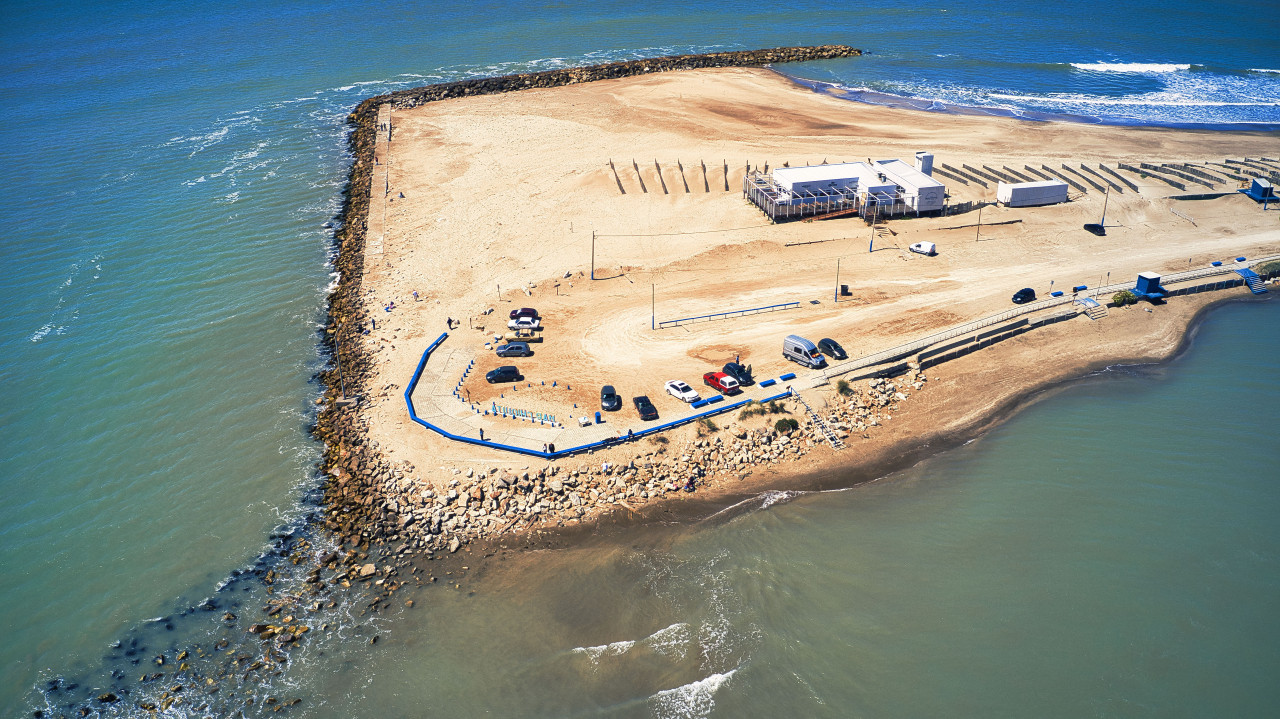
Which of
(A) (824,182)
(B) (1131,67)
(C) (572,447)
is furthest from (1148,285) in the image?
(B) (1131,67)

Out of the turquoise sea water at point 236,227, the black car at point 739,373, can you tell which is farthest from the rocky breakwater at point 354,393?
the black car at point 739,373

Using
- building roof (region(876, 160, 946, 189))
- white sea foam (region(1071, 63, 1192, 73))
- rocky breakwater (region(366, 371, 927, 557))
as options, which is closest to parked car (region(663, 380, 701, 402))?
rocky breakwater (region(366, 371, 927, 557))

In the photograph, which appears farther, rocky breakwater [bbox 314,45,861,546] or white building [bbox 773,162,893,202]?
white building [bbox 773,162,893,202]

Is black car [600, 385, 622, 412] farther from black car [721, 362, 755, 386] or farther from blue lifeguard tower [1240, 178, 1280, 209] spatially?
blue lifeguard tower [1240, 178, 1280, 209]

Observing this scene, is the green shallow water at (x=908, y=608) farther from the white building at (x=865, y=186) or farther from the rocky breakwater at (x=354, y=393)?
the white building at (x=865, y=186)

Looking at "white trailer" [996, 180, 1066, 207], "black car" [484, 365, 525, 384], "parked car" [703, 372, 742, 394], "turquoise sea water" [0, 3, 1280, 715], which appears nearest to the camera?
"turquoise sea water" [0, 3, 1280, 715]

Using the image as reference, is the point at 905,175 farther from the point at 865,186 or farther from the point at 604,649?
the point at 604,649
